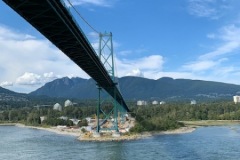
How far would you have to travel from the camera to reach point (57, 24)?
46.5 feet

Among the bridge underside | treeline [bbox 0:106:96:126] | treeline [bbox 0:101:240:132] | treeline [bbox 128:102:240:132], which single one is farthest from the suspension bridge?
treeline [bbox 0:106:96:126]

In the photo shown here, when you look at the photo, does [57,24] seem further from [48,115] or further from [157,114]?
[48,115]

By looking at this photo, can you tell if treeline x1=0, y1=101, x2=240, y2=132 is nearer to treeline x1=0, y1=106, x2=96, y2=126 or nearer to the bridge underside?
A: treeline x1=0, y1=106, x2=96, y2=126

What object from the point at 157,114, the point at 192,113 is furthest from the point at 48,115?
the point at 192,113

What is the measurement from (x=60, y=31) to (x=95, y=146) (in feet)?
66.0

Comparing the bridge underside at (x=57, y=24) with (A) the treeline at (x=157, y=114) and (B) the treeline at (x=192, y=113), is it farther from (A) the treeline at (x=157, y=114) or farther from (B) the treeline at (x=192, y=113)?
(B) the treeline at (x=192, y=113)

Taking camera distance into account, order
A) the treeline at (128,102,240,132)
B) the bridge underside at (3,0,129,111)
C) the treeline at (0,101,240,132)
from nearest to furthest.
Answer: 1. the bridge underside at (3,0,129,111)
2. the treeline at (0,101,240,132)
3. the treeline at (128,102,240,132)

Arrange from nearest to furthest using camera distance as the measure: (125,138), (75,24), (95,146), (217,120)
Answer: (75,24), (95,146), (125,138), (217,120)

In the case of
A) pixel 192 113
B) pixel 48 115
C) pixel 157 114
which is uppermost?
pixel 48 115

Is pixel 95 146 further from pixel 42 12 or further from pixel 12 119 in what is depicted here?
pixel 12 119

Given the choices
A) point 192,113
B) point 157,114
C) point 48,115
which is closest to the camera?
point 157,114

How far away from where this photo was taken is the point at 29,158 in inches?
1069

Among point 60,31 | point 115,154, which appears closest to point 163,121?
point 115,154

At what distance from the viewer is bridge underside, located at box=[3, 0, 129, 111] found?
39.4 ft
